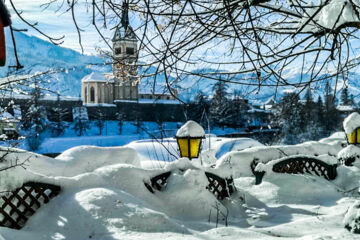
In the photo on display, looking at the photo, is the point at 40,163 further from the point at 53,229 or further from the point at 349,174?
the point at 349,174

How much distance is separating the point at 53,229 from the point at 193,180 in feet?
6.69

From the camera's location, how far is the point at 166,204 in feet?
18.3

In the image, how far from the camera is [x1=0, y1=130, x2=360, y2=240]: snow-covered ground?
4.38m

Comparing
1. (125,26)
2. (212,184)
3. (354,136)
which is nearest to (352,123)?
(354,136)

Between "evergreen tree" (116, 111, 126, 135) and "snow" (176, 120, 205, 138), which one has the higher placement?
"snow" (176, 120, 205, 138)

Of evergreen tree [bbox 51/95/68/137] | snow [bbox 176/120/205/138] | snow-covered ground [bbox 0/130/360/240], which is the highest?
snow [bbox 176/120/205/138]

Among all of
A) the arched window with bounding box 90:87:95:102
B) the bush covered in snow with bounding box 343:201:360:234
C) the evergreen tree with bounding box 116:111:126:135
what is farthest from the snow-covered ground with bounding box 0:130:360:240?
the arched window with bounding box 90:87:95:102

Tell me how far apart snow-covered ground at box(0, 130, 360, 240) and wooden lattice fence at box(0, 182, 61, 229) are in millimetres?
92

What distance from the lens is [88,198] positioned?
4.70 metres

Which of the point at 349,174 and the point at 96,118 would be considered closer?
the point at 349,174

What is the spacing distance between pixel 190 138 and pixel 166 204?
1.19 metres

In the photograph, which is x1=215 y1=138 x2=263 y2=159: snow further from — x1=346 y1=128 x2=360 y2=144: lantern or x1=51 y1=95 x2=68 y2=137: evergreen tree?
x1=51 y1=95 x2=68 y2=137: evergreen tree

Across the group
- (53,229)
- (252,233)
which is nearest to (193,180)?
(252,233)

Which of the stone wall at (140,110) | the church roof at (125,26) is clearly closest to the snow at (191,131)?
the church roof at (125,26)
